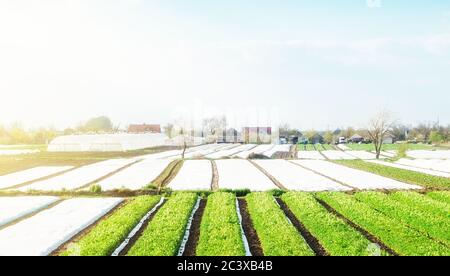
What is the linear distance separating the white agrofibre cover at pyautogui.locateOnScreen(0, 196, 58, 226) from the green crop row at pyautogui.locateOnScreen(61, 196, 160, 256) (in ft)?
10.8

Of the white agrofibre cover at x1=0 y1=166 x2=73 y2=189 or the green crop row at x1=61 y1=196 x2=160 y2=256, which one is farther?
the white agrofibre cover at x1=0 y1=166 x2=73 y2=189

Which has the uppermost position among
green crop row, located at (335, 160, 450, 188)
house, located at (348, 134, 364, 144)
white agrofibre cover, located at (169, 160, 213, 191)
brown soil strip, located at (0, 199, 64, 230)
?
house, located at (348, 134, 364, 144)

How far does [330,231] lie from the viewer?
11.4 m

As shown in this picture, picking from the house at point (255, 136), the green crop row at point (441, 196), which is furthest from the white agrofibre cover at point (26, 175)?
the house at point (255, 136)

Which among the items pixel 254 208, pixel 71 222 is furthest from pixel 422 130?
pixel 71 222

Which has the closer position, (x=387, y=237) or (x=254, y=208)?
(x=387, y=237)

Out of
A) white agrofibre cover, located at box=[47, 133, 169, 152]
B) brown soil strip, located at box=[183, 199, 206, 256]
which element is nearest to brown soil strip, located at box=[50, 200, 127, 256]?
brown soil strip, located at box=[183, 199, 206, 256]

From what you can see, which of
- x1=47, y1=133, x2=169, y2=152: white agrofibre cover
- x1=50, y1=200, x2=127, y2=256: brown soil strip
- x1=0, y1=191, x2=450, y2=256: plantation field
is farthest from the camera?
x1=47, y1=133, x2=169, y2=152: white agrofibre cover

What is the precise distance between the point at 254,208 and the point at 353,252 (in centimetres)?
660

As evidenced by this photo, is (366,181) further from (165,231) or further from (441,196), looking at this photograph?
(165,231)

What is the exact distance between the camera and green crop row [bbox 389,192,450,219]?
14697 millimetres

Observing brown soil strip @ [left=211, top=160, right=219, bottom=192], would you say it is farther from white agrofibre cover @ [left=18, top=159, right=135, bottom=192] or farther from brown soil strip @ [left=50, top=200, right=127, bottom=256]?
white agrofibre cover @ [left=18, top=159, right=135, bottom=192]

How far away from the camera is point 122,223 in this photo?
1258 cm
